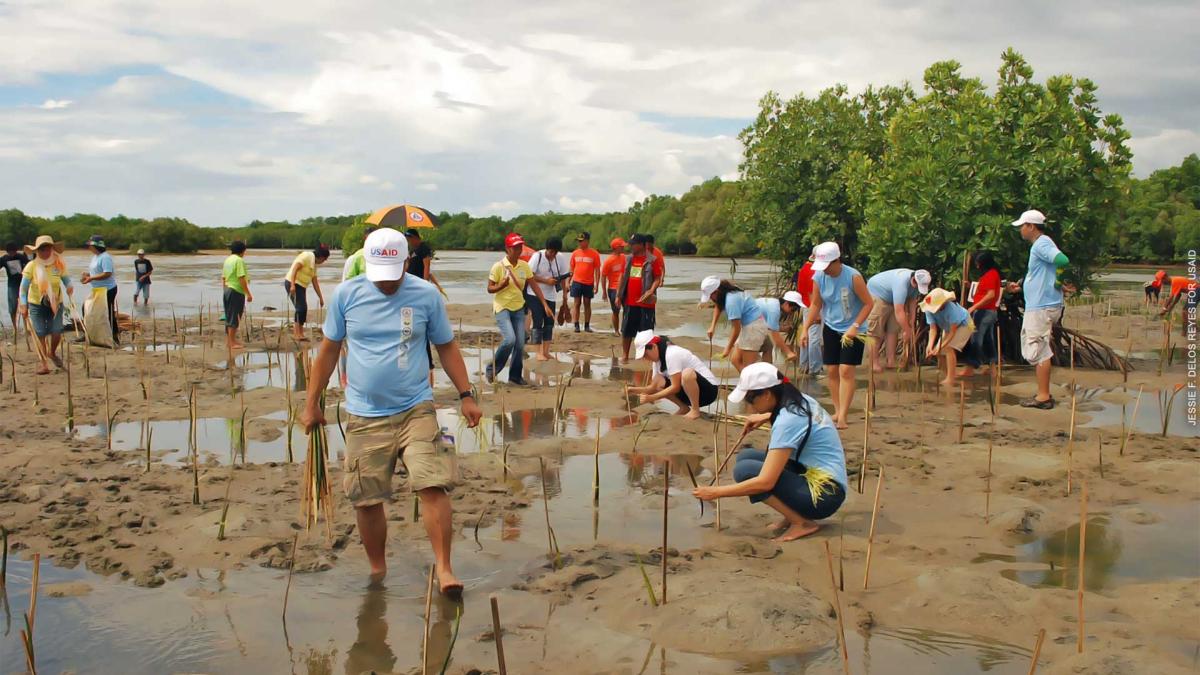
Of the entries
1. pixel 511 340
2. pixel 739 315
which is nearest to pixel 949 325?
pixel 739 315

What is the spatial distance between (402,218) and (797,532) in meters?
6.53

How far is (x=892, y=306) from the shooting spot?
37.8ft

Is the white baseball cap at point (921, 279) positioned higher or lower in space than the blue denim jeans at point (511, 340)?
higher

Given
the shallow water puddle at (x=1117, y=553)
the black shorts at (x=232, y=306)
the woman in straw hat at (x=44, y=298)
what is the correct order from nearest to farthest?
the shallow water puddle at (x=1117, y=553) < the woman in straw hat at (x=44, y=298) < the black shorts at (x=232, y=306)

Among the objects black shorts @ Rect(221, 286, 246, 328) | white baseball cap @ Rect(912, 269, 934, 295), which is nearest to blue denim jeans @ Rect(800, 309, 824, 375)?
white baseball cap @ Rect(912, 269, 934, 295)

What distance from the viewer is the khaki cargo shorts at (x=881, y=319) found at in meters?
11.4

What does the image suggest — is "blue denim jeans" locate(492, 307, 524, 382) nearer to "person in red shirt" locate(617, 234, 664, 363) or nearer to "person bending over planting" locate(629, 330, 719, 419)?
"person bending over planting" locate(629, 330, 719, 419)

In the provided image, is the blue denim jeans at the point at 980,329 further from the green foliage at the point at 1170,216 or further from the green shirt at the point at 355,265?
the green foliage at the point at 1170,216

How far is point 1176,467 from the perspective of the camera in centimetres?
681

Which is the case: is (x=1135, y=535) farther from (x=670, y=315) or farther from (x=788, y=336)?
(x=670, y=315)

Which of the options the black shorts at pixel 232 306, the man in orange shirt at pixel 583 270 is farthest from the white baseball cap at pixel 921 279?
the black shorts at pixel 232 306

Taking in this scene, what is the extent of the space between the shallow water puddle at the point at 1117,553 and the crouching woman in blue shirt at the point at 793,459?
92 cm

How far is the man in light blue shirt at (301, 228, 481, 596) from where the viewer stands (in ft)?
15.4

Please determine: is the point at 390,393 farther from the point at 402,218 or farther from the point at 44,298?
the point at 44,298
